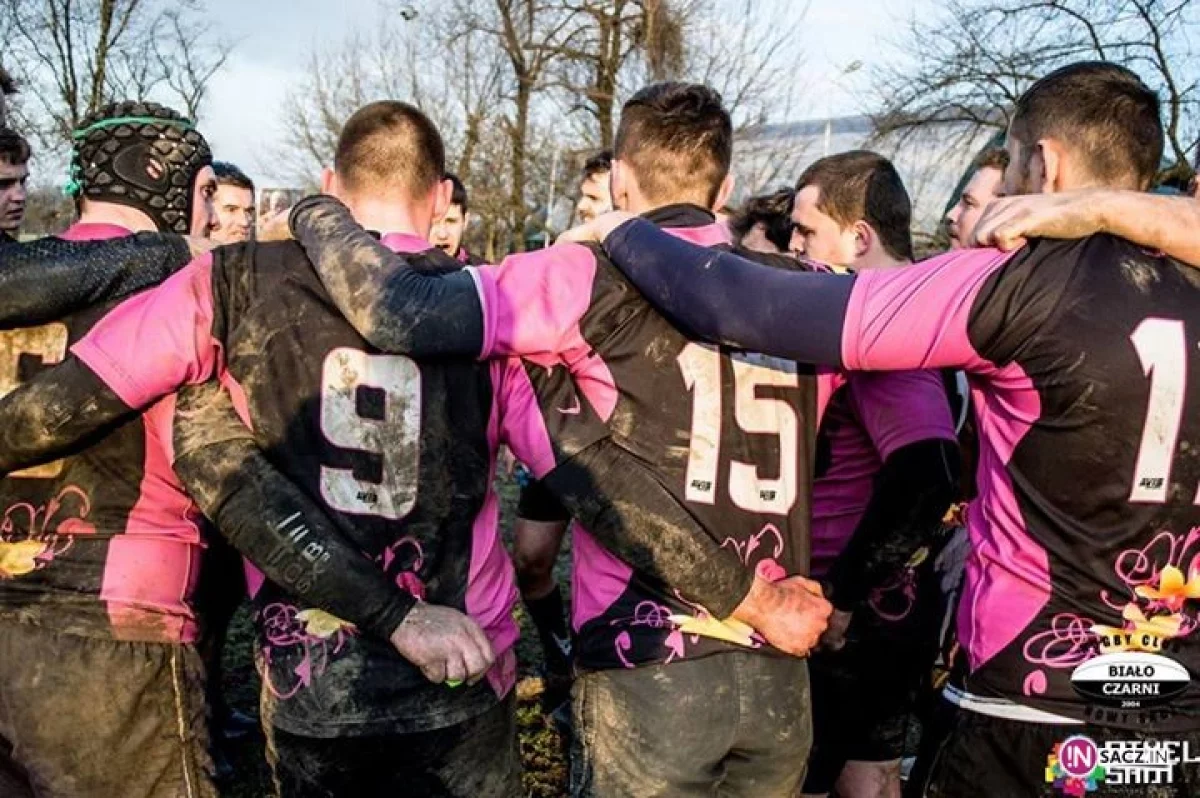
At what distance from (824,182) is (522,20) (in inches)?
819

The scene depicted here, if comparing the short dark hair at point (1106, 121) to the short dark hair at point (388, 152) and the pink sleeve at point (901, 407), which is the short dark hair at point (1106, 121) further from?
the short dark hair at point (388, 152)

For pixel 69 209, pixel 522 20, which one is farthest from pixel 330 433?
pixel 522 20

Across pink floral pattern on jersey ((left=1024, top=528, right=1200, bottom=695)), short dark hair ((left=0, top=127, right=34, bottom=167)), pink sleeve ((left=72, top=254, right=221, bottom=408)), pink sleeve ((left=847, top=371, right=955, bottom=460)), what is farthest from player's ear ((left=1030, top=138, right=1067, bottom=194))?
short dark hair ((left=0, top=127, right=34, bottom=167))

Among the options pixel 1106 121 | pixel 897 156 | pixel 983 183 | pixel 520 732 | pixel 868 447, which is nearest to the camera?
pixel 1106 121

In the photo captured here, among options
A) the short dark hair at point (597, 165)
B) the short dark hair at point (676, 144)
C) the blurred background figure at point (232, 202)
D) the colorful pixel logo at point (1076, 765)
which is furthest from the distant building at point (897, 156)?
the colorful pixel logo at point (1076, 765)

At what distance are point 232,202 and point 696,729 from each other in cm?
488

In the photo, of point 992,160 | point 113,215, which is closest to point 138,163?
point 113,215

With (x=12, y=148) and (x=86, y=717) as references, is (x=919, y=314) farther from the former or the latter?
(x=12, y=148)

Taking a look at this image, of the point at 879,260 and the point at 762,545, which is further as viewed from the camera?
the point at 879,260

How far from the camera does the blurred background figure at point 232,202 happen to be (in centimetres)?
607

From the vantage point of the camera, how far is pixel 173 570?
2.67 meters

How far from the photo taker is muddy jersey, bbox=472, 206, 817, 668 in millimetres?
2467

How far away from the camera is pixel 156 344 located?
7.74ft

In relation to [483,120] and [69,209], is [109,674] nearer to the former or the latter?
[69,209]
